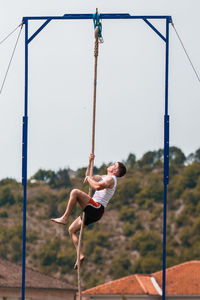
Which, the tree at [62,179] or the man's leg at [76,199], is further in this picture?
the tree at [62,179]

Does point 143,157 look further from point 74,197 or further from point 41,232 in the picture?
point 74,197

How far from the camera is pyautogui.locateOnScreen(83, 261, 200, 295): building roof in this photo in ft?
246

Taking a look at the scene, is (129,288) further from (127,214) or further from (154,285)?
(127,214)

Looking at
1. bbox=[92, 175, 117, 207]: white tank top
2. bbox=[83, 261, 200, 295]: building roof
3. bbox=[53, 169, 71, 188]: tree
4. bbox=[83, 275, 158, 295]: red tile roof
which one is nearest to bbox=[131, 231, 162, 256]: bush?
bbox=[53, 169, 71, 188]: tree

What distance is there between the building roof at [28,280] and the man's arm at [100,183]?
45299 mm

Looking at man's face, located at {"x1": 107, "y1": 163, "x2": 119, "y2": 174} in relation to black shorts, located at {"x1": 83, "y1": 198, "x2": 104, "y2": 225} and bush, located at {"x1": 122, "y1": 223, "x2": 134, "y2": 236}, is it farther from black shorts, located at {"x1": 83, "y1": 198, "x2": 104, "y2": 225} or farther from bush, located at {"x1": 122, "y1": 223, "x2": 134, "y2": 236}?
bush, located at {"x1": 122, "y1": 223, "x2": 134, "y2": 236}

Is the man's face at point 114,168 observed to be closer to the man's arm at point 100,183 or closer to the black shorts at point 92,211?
the man's arm at point 100,183

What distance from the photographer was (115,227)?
127 meters

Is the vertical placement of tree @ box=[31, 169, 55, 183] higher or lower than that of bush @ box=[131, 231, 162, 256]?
higher

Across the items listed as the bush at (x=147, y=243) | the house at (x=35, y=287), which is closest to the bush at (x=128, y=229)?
the bush at (x=147, y=243)

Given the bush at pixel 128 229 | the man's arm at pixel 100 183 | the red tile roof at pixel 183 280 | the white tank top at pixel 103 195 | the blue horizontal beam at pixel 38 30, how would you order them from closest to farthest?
the man's arm at pixel 100 183
the white tank top at pixel 103 195
the blue horizontal beam at pixel 38 30
the red tile roof at pixel 183 280
the bush at pixel 128 229

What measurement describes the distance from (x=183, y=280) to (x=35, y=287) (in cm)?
1786

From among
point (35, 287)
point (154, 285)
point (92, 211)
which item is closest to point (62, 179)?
point (154, 285)

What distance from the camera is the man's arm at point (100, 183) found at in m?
17.2
